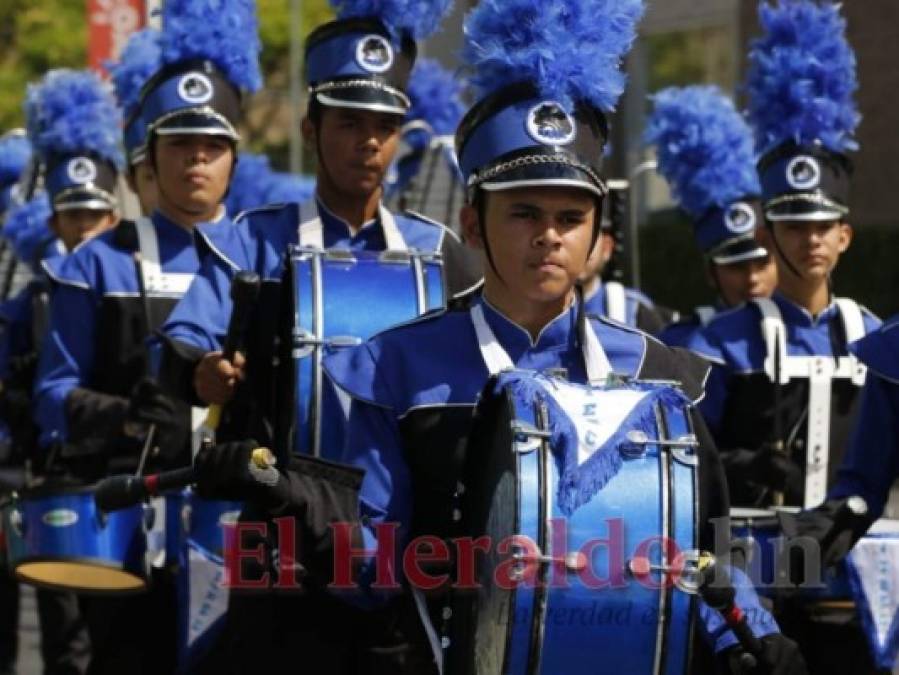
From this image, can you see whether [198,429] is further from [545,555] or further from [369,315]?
[545,555]

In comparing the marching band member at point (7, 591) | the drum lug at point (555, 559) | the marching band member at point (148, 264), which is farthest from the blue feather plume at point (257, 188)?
the drum lug at point (555, 559)

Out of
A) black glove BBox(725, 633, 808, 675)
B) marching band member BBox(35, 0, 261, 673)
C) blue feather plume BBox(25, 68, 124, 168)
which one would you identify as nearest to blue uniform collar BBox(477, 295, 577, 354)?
black glove BBox(725, 633, 808, 675)

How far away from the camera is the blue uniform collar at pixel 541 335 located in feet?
15.1

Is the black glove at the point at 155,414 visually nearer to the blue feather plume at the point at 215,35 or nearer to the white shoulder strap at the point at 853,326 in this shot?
the blue feather plume at the point at 215,35

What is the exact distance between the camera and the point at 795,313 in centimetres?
741

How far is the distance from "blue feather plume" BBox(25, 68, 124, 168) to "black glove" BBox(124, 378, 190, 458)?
3.78 meters

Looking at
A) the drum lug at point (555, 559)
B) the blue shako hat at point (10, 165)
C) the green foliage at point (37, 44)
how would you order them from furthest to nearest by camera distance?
1. the green foliage at point (37, 44)
2. the blue shako hat at point (10, 165)
3. the drum lug at point (555, 559)

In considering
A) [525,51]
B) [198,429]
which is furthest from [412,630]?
[198,429]

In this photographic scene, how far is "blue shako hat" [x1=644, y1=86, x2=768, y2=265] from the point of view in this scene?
9.02 m

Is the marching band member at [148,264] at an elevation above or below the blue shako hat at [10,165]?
below

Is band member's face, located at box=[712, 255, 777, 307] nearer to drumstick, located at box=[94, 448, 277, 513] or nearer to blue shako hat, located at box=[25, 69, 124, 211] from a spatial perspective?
blue shako hat, located at box=[25, 69, 124, 211]

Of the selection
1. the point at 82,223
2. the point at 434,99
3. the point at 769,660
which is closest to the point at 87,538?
the point at 769,660

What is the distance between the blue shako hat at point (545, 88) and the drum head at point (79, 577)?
2761 millimetres

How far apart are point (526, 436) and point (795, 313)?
3449 millimetres
